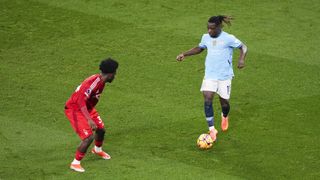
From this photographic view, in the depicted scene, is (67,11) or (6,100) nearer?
(6,100)

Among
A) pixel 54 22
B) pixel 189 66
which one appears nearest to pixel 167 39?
pixel 189 66

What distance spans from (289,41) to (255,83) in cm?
312

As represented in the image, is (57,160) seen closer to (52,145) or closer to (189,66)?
(52,145)

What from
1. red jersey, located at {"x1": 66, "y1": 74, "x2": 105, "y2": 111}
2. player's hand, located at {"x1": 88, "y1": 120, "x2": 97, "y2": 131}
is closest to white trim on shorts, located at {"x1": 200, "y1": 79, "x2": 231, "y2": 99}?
red jersey, located at {"x1": 66, "y1": 74, "x2": 105, "y2": 111}

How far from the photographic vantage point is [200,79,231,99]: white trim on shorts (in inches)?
526

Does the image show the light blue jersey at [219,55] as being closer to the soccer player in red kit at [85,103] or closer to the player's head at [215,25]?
the player's head at [215,25]

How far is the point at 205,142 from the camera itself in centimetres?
1316

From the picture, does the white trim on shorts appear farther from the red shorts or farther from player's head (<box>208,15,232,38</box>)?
the red shorts

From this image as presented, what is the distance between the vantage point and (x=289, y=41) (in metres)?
19.3

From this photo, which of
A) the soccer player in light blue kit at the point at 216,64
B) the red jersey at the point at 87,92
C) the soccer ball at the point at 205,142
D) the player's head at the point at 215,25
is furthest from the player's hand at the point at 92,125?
the player's head at the point at 215,25

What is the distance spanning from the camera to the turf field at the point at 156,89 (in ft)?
41.1

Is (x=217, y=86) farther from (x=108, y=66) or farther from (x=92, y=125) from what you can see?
(x=92, y=125)

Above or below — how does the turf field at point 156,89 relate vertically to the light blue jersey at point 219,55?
below

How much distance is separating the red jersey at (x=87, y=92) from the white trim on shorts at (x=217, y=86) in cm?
225
